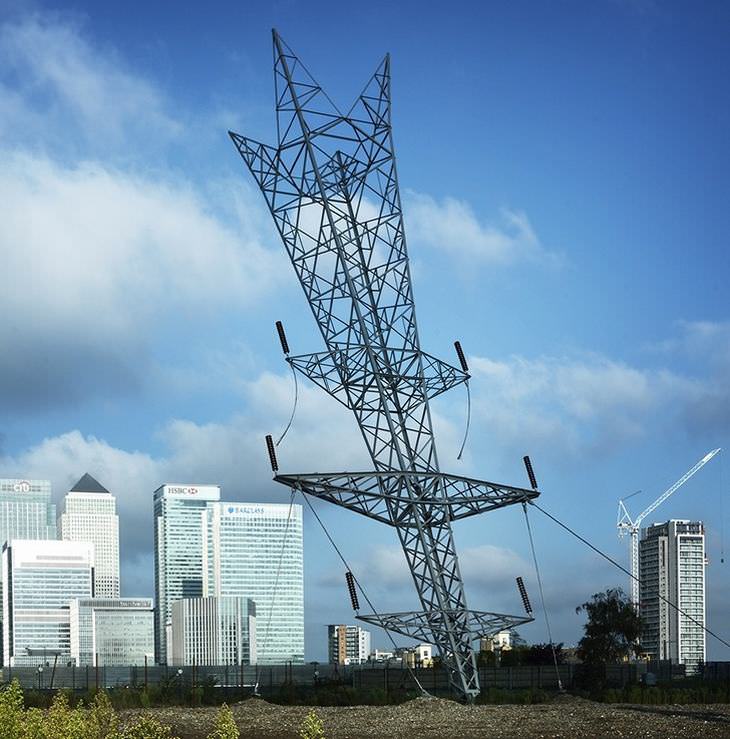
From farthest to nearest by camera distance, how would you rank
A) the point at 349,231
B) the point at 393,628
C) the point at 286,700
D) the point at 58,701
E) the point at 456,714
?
the point at 286,700 → the point at 349,231 → the point at 393,628 → the point at 456,714 → the point at 58,701

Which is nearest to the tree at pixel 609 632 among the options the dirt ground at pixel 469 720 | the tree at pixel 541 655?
the tree at pixel 541 655

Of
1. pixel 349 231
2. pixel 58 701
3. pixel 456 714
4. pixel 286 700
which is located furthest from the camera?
pixel 286 700

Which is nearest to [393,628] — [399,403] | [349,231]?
[399,403]

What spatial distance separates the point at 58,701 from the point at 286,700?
23.5 m

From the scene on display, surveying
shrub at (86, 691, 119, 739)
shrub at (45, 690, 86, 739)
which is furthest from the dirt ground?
shrub at (45, 690, 86, 739)

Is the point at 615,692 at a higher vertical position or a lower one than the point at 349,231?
lower

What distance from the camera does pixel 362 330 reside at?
41188 millimetres

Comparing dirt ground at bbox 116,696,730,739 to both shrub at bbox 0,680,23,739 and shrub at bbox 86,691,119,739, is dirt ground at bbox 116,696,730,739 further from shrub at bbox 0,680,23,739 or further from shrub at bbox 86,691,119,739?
shrub at bbox 0,680,23,739

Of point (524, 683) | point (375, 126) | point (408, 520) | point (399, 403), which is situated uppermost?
point (375, 126)

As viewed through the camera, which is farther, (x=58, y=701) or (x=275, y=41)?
(x=275, y=41)

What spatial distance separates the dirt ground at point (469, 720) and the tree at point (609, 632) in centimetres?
3063

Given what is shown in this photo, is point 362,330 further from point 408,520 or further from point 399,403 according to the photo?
point 408,520

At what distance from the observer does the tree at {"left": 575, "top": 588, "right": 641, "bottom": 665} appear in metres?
71.7

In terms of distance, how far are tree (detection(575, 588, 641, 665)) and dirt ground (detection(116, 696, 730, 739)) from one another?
1206 inches
